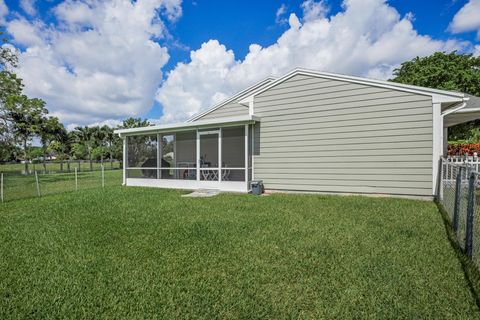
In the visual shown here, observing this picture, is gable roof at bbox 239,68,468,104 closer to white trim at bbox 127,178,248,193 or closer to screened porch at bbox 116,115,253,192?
screened porch at bbox 116,115,253,192

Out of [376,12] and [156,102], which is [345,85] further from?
[156,102]

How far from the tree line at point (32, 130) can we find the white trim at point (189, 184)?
11775 millimetres

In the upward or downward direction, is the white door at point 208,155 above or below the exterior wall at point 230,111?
below

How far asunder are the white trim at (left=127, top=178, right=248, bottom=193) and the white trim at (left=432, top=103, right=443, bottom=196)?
17.5 feet

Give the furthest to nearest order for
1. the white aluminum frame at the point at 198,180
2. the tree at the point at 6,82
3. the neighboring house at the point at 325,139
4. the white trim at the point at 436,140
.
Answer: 1. the tree at the point at 6,82
2. the white aluminum frame at the point at 198,180
3. the neighboring house at the point at 325,139
4. the white trim at the point at 436,140

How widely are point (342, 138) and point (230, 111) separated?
527 centimetres

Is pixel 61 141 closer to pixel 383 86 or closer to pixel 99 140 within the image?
pixel 99 140

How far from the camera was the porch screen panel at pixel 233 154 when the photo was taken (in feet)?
29.6

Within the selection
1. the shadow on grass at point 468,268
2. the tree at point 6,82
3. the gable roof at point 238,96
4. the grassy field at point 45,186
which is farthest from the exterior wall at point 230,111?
the tree at point 6,82

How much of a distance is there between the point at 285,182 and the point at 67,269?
6607 mm

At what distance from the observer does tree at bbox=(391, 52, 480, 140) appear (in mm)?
18578

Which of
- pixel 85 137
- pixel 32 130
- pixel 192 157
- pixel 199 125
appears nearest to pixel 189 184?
pixel 192 157

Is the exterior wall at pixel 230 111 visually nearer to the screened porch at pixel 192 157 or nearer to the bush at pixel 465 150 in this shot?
the screened porch at pixel 192 157

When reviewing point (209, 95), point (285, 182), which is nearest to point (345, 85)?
point (285, 182)
